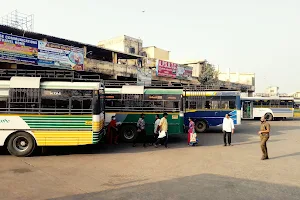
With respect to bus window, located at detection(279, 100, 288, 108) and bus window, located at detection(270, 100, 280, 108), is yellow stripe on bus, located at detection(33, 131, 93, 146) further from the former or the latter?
bus window, located at detection(279, 100, 288, 108)

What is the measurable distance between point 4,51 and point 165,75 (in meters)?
16.7

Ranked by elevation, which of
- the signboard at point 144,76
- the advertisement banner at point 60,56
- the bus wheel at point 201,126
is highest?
the advertisement banner at point 60,56

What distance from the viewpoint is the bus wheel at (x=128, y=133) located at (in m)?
13.1

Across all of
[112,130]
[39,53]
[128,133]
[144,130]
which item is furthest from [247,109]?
[39,53]

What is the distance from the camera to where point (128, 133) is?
522 inches

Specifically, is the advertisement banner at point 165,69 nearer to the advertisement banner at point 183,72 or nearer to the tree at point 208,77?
the advertisement banner at point 183,72

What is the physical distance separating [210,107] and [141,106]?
6388 mm

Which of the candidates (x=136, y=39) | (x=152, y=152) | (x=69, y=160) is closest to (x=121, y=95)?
(x=152, y=152)

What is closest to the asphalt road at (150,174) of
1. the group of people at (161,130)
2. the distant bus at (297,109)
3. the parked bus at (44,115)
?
the parked bus at (44,115)

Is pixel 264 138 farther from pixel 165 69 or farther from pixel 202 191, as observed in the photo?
pixel 165 69

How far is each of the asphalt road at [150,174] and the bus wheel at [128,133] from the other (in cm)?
209

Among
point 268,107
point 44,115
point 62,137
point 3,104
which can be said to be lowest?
point 62,137

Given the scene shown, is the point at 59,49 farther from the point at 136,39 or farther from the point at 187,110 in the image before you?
the point at 136,39

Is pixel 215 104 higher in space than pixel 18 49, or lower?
lower
